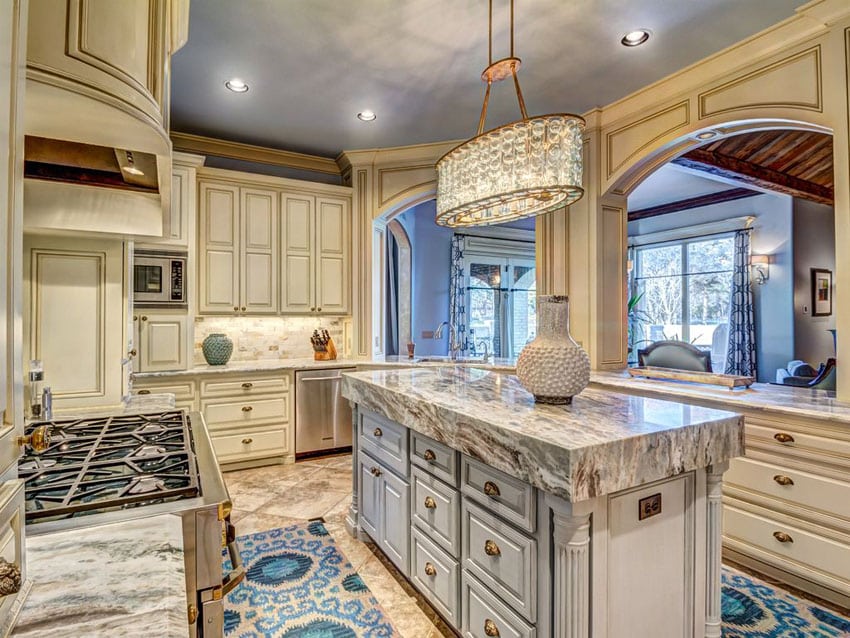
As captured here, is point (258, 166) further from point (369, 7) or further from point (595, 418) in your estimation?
point (595, 418)

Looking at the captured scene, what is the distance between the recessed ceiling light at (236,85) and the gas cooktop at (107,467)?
2491mm

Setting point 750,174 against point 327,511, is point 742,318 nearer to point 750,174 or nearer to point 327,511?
point 750,174

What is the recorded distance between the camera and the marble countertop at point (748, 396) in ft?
7.30

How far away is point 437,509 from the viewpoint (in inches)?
76.9

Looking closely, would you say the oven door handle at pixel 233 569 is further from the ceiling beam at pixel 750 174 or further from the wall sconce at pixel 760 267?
the wall sconce at pixel 760 267

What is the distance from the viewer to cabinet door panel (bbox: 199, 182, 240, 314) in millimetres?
4121

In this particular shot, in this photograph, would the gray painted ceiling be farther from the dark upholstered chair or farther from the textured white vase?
the dark upholstered chair

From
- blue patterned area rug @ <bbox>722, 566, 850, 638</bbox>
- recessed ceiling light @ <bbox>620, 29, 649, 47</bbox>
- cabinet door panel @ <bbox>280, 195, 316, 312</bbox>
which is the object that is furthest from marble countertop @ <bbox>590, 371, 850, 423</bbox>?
cabinet door panel @ <bbox>280, 195, 316, 312</bbox>

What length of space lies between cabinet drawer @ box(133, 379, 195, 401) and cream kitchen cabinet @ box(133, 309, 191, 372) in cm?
13

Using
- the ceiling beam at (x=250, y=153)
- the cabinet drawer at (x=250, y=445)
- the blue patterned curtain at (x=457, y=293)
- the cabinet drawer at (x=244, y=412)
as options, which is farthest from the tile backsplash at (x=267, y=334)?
the blue patterned curtain at (x=457, y=293)

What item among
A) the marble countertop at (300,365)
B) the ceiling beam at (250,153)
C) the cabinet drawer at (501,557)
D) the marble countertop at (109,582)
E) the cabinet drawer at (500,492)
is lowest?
the cabinet drawer at (501,557)

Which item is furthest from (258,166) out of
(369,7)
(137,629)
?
(137,629)

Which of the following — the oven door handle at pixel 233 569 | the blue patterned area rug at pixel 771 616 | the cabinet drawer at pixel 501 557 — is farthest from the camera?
the blue patterned area rug at pixel 771 616

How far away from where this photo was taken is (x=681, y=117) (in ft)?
10.5
